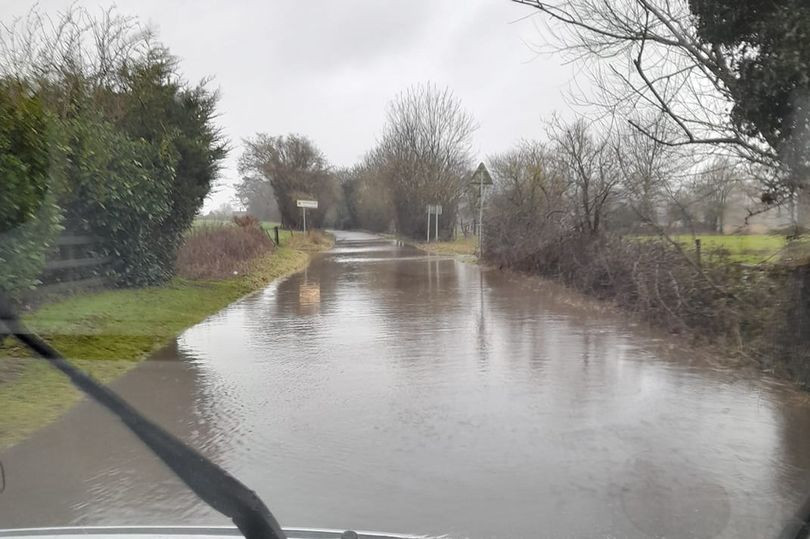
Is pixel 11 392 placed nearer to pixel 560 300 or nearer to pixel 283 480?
pixel 283 480

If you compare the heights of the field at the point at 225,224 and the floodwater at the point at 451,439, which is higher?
the field at the point at 225,224

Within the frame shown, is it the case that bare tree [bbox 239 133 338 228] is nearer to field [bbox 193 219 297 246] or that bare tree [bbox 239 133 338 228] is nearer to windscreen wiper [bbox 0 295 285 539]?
field [bbox 193 219 297 246]

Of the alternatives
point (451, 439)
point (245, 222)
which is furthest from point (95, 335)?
point (245, 222)

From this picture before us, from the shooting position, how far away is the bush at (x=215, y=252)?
17.8 m

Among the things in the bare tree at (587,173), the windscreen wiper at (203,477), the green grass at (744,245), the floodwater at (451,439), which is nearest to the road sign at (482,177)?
the bare tree at (587,173)

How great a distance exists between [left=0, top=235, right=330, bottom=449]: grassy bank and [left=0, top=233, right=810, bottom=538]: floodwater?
34cm

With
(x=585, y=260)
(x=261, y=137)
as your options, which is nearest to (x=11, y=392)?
(x=585, y=260)

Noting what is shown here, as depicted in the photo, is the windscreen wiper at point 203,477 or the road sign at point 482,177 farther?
the road sign at point 482,177

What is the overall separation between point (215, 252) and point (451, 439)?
15.3 metres

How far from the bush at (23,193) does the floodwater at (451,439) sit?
5.85 ft

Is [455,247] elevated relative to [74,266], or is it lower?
lower

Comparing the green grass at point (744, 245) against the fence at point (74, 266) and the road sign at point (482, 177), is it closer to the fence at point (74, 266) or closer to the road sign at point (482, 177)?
the fence at point (74, 266)

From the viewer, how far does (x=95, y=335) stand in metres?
9.32

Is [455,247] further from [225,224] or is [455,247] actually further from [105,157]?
[105,157]
